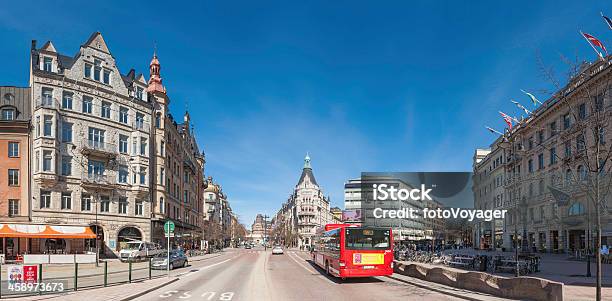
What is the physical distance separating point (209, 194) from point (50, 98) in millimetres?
88053

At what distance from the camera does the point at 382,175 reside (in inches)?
A: 5212

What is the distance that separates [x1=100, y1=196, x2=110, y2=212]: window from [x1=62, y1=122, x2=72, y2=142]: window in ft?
22.8

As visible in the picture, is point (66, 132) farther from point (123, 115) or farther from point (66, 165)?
point (123, 115)

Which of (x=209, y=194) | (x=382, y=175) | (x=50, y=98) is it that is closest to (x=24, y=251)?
(x=50, y=98)

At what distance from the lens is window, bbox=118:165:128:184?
5128cm

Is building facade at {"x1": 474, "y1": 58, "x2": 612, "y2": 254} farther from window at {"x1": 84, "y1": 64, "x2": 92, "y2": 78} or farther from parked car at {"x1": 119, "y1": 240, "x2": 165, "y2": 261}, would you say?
window at {"x1": 84, "y1": 64, "x2": 92, "y2": 78}

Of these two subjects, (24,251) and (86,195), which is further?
(86,195)

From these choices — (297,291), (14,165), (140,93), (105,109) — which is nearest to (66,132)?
(105,109)

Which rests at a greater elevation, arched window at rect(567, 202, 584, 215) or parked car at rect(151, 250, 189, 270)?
arched window at rect(567, 202, 584, 215)

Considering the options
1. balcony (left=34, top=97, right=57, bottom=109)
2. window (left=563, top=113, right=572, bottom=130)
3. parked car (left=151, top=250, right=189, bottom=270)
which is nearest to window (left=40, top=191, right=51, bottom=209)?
balcony (left=34, top=97, right=57, bottom=109)

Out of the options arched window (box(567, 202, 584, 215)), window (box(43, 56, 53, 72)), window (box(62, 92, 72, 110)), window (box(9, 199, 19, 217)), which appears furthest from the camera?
arched window (box(567, 202, 584, 215))

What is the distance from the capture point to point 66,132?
4612 centimetres

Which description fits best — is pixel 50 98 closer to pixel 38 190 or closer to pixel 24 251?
pixel 38 190

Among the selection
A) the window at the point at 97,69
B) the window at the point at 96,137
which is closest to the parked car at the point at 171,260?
the window at the point at 96,137
